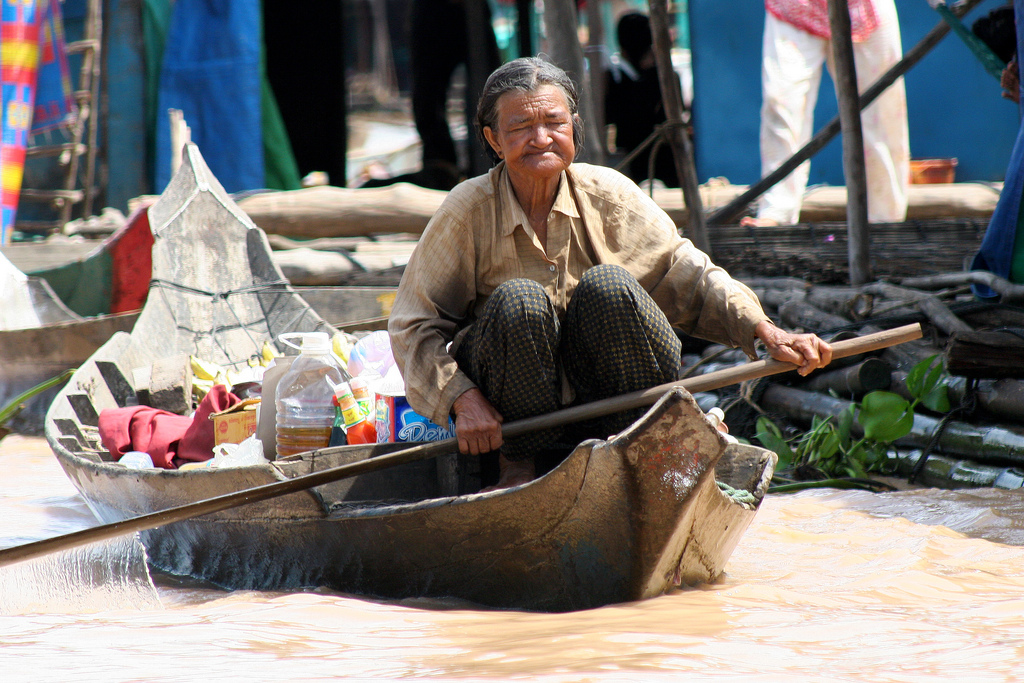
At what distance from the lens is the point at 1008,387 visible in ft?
10.3

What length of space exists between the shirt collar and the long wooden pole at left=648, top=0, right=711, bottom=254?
2.22 metres

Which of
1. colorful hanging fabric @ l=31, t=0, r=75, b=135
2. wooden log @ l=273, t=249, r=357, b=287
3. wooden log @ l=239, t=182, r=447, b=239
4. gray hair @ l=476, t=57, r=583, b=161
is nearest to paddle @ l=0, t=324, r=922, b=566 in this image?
gray hair @ l=476, t=57, r=583, b=161

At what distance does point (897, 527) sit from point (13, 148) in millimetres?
6534

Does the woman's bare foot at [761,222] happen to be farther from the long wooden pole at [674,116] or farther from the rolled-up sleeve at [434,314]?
the rolled-up sleeve at [434,314]

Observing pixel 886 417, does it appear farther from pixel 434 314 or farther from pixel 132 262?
pixel 132 262

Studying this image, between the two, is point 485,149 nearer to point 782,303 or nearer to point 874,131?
point 782,303

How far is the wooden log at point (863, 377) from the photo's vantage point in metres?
3.54

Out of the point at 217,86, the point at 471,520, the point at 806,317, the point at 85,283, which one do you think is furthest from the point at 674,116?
the point at 217,86

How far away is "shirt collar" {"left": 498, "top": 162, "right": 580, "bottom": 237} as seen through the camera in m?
2.32

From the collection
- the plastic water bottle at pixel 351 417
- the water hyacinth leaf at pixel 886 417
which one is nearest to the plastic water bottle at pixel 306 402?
the plastic water bottle at pixel 351 417

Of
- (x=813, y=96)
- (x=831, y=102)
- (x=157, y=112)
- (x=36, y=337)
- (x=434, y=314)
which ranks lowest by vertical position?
(x=36, y=337)

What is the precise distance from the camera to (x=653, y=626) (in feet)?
6.00

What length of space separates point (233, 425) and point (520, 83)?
1451mm

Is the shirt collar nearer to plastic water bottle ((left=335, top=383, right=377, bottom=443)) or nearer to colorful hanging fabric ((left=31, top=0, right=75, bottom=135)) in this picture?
plastic water bottle ((left=335, top=383, right=377, bottom=443))
